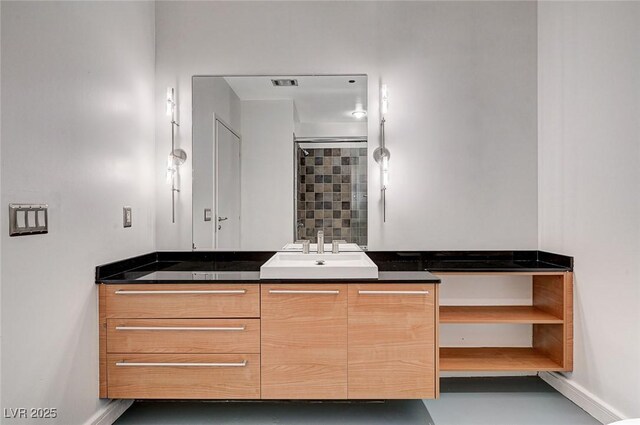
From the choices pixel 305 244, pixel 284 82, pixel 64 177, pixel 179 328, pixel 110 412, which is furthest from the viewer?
pixel 284 82

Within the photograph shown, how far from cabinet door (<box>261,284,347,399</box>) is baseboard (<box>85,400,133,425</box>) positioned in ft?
2.60

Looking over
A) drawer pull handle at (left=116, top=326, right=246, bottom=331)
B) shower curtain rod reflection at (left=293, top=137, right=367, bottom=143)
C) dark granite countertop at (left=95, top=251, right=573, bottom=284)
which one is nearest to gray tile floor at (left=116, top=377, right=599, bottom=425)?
drawer pull handle at (left=116, top=326, right=246, bottom=331)

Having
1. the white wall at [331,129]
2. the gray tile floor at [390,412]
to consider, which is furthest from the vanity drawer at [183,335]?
the white wall at [331,129]

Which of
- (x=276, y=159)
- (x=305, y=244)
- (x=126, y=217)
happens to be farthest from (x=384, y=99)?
(x=126, y=217)

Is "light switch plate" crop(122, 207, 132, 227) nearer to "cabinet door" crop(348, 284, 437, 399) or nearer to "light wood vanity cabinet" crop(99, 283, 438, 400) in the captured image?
"light wood vanity cabinet" crop(99, 283, 438, 400)

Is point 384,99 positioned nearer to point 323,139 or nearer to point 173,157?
point 323,139

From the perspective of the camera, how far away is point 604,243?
218 centimetres

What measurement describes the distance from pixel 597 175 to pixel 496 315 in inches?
37.0

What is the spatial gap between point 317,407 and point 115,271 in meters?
1.30

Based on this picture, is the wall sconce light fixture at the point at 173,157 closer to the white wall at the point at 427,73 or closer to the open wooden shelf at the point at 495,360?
the white wall at the point at 427,73

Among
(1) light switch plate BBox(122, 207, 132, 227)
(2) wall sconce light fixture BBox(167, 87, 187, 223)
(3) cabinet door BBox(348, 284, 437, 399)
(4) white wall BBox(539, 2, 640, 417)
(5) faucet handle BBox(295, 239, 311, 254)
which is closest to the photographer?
(4) white wall BBox(539, 2, 640, 417)

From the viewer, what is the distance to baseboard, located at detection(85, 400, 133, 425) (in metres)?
2.07

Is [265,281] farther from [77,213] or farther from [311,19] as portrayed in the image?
[311,19]

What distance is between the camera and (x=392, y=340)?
2104 millimetres
